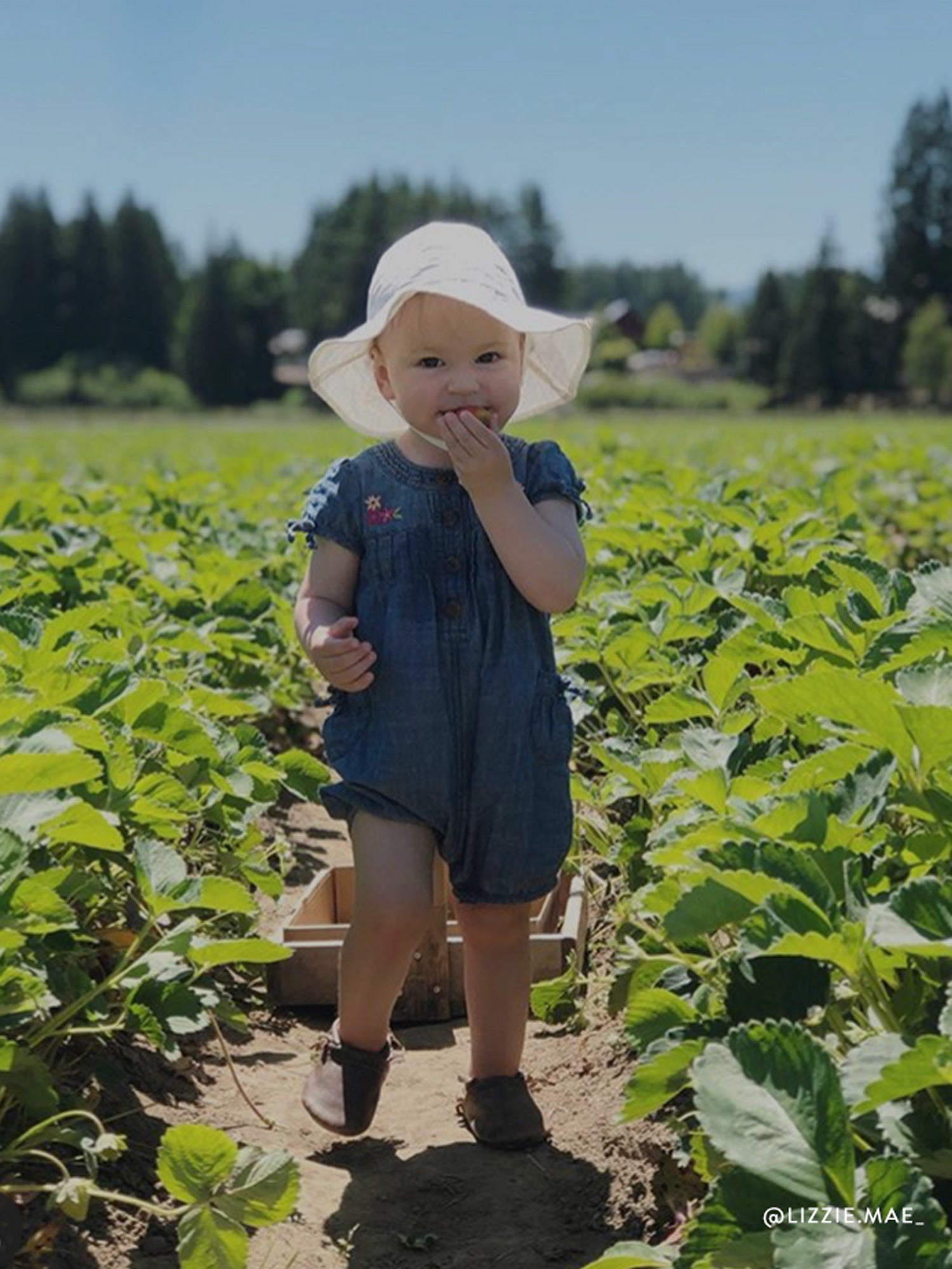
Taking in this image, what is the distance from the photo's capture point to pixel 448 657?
273 centimetres

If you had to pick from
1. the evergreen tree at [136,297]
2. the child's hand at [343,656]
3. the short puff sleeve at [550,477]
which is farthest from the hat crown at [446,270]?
the evergreen tree at [136,297]

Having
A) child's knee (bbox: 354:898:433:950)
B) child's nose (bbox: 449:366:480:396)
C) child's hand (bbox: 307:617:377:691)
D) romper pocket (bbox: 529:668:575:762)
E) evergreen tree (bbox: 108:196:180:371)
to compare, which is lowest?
child's knee (bbox: 354:898:433:950)

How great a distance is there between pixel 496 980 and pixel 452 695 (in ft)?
1.66

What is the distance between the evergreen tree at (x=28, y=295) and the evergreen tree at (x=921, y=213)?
2050 inches

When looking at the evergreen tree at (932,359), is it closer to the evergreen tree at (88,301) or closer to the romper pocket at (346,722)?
the evergreen tree at (88,301)

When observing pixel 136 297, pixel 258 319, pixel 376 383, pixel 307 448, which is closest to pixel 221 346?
pixel 258 319

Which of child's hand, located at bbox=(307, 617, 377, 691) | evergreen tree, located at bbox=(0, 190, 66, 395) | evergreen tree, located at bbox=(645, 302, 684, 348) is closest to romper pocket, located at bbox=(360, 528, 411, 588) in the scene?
child's hand, located at bbox=(307, 617, 377, 691)

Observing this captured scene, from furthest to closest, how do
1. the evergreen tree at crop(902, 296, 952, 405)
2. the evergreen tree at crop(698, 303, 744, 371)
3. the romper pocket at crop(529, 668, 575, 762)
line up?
the evergreen tree at crop(698, 303, 744, 371)
the evergreen tree at crop(902, 296, 952, 405)
the romper pocket at crop(529, 668, 575, 762)

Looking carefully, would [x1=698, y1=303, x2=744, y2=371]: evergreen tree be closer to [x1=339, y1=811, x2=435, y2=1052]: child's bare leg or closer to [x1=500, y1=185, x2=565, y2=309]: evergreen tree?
[x1=500, y1=185, x2=565, y2=309]: evergreen tree

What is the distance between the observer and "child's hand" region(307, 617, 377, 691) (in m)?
2.65

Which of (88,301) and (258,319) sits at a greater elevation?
(88,301)

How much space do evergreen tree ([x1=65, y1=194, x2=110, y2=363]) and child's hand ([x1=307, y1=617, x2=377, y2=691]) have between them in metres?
107

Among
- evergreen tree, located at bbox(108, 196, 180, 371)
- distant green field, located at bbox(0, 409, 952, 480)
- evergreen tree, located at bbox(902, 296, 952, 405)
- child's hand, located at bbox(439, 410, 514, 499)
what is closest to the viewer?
child's hand, located at bbox(439, 410, 514, 499)

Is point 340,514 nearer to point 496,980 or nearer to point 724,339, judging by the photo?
point 496,980
